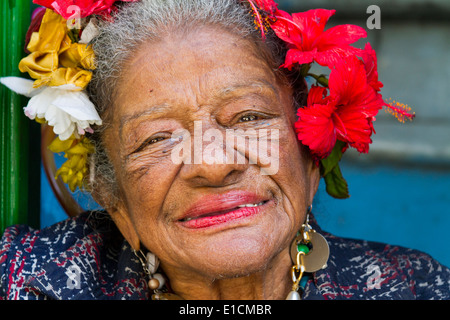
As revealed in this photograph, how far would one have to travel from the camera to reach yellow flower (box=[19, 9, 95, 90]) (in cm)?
264

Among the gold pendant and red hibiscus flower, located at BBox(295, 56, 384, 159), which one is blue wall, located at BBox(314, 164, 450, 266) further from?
red hibiscus flower, located at BBox(295, 56, 384, 159)

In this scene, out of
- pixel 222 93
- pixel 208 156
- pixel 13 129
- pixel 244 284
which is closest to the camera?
pixel 208 156

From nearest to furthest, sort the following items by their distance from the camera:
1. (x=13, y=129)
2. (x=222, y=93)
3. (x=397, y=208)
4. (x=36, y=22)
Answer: (x=222, y=93) → (x=36, y=22) → (x=13, y=129) → (x=397, y=208)

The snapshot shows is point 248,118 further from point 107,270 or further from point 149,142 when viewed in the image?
point 107,270

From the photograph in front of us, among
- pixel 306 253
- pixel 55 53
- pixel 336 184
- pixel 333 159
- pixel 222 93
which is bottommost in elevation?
pixel 306 253

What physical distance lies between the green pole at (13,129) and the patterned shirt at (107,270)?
144 mm

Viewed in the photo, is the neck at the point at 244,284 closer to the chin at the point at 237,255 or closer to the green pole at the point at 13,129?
the chin at the point at 237,255

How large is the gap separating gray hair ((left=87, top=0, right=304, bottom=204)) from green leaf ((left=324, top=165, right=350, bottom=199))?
53 centimetres

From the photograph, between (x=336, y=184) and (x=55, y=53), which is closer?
(x=55, y=53)

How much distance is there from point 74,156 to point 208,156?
76cm

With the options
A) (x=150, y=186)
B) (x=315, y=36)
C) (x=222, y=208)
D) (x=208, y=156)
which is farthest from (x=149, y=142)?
(x=315, y=36)

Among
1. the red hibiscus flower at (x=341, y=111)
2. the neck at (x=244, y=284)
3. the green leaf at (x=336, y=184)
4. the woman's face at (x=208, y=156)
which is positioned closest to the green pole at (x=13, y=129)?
the woman's face at (x=208, y=156)

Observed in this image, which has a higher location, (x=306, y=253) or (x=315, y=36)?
(x=315, y=36)

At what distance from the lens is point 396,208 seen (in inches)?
152
